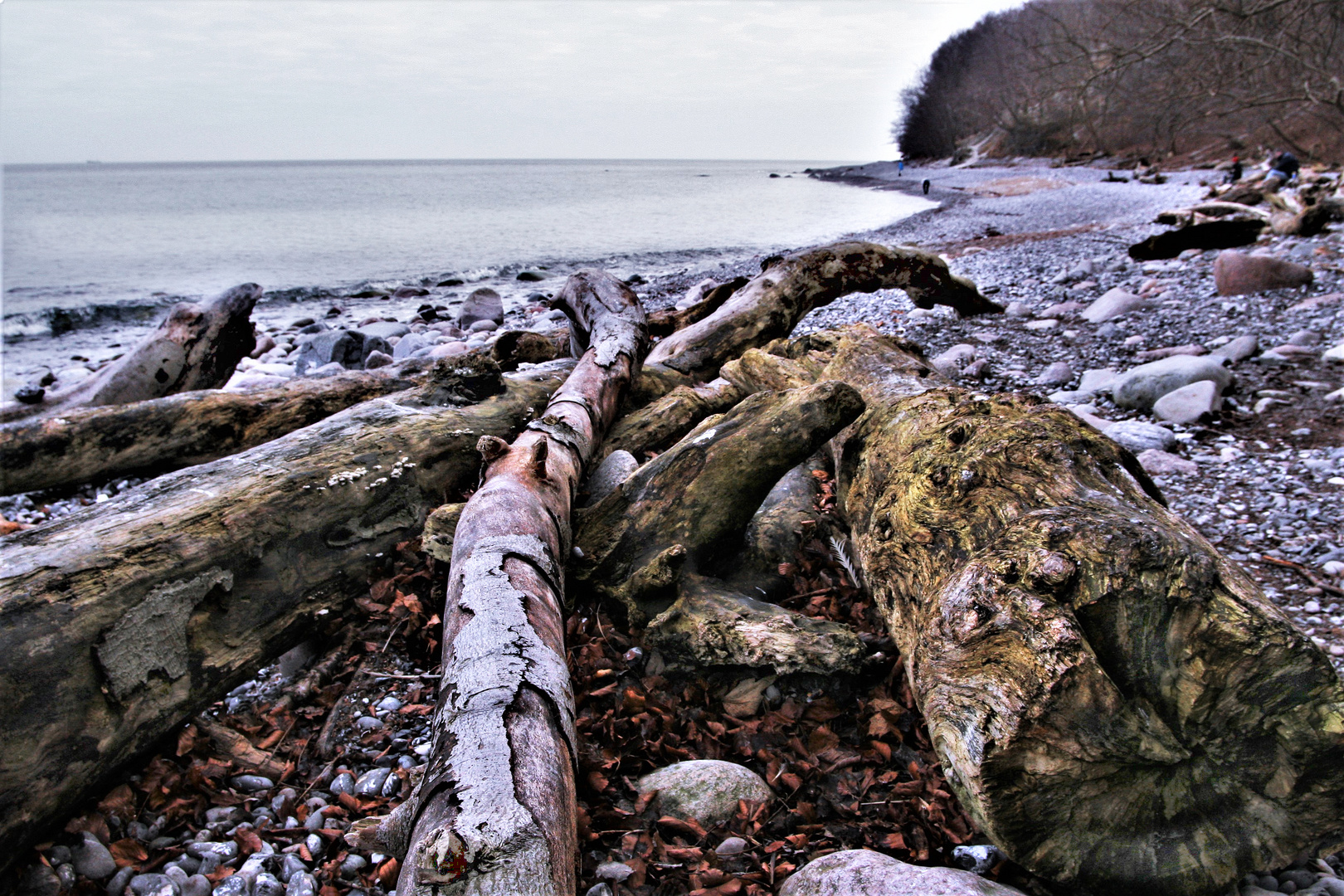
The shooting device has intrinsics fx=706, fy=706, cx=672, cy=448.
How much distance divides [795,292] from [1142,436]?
10.0 feet

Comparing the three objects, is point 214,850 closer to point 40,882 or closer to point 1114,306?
point 40,882

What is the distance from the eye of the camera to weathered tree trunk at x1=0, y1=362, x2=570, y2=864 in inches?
84.9

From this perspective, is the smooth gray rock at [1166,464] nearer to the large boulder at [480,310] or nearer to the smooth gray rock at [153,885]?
the smooth gray rock at [153,885]

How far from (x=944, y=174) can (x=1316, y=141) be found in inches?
1528

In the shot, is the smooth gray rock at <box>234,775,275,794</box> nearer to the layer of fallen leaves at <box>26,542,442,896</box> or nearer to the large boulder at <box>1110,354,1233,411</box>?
the layer of fallen leaves at <box>26,542,442,896</box>

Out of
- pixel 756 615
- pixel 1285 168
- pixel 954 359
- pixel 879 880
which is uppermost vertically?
pixel 1285 168

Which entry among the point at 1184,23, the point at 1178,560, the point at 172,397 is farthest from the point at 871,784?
the point at 1184,23

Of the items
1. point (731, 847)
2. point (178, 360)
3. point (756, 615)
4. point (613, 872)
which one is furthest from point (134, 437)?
point (731, 847)

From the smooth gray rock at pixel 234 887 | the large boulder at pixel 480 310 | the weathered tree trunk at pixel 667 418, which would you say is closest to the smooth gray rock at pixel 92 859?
the smooth gray rock at pixel 234 887

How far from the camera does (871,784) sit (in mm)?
2342

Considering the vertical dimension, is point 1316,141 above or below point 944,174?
below

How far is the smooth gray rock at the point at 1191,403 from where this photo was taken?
16.9ft

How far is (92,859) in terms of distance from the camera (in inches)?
81.7

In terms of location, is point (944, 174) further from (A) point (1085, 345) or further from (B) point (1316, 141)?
(A) point (1085, 345)
